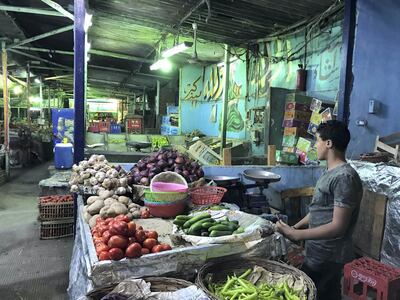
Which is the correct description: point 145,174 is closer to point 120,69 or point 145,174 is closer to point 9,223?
point 9,223

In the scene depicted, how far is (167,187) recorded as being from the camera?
395 centimetres

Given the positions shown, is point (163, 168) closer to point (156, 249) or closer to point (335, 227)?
point (156, 249)

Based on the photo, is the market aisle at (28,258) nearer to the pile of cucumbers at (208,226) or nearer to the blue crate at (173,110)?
the pile of cucumbers at (208,226)

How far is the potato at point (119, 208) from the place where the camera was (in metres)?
3.34

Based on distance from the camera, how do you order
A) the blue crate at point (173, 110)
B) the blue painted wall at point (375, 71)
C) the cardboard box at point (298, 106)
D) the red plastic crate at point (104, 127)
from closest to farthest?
the blue painted wall at point (375, 71), the cardboard box at point (298, 106), the blue crate at point (173, 110), the red plastic crate at point (104, 127)

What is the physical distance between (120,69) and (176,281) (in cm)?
1596

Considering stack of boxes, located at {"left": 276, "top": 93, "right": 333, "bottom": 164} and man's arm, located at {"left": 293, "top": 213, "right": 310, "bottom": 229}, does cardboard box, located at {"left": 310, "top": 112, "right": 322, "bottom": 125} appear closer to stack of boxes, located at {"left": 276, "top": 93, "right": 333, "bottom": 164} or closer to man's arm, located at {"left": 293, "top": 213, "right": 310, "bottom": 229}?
stack of boxes, located at {"left": 276, "top": 93, "right": 333, "bottom": 164}

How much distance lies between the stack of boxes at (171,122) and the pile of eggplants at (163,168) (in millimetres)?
10798

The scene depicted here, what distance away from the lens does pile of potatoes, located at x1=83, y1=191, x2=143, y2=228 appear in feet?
10.7

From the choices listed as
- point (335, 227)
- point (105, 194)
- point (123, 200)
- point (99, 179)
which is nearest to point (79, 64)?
point (99, 179)

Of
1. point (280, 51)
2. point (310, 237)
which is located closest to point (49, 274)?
point (310, 237)

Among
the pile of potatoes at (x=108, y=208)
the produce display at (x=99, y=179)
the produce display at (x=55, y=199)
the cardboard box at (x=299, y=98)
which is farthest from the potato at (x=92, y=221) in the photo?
the cardboard box at (x=299, y=98)

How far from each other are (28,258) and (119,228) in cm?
332

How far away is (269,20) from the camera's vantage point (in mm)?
7902
